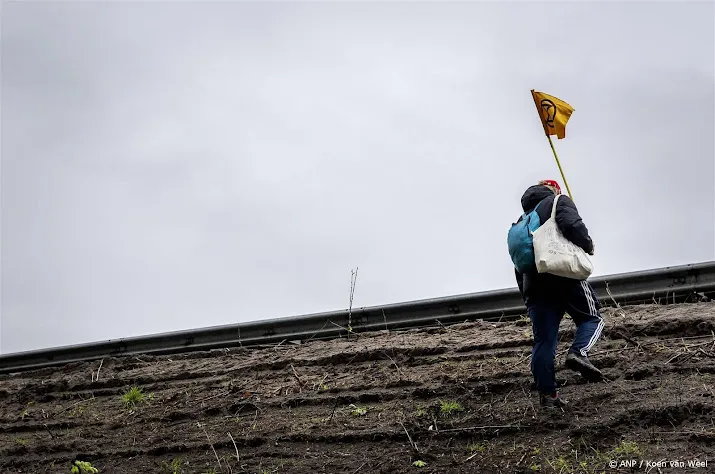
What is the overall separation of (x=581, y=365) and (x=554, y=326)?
35cm

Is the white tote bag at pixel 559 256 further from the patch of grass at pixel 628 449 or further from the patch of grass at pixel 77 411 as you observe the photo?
the patch of grass at pixel 77 411

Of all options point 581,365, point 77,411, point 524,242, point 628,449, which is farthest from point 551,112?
point 77,411

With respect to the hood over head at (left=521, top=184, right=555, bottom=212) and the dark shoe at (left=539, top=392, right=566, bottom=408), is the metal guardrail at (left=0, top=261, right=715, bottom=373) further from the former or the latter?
the dark shoe at (left=539, top=392, right=566, bottom=408)

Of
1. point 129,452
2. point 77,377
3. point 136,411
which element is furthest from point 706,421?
point 77,377

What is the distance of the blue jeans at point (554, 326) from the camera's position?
7168 mm

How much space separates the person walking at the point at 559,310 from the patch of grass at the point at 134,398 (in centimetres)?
452

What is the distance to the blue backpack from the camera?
7336 millimetres

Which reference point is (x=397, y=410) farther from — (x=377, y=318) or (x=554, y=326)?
(x=377, y=318)

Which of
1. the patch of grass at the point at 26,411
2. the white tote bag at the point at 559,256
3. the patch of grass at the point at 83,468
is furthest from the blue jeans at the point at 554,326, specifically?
the patch of grass at the point at 26,411

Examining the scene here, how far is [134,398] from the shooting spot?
10.1 meters

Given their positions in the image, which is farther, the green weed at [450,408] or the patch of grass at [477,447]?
the green weed at [450,408]

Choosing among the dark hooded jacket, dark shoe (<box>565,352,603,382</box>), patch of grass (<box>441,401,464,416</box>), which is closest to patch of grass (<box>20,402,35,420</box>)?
patch of grass (<box>441,401,464,416</box>)

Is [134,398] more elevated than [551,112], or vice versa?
[551,112]

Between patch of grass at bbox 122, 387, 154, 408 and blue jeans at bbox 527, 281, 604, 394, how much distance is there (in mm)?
4554
